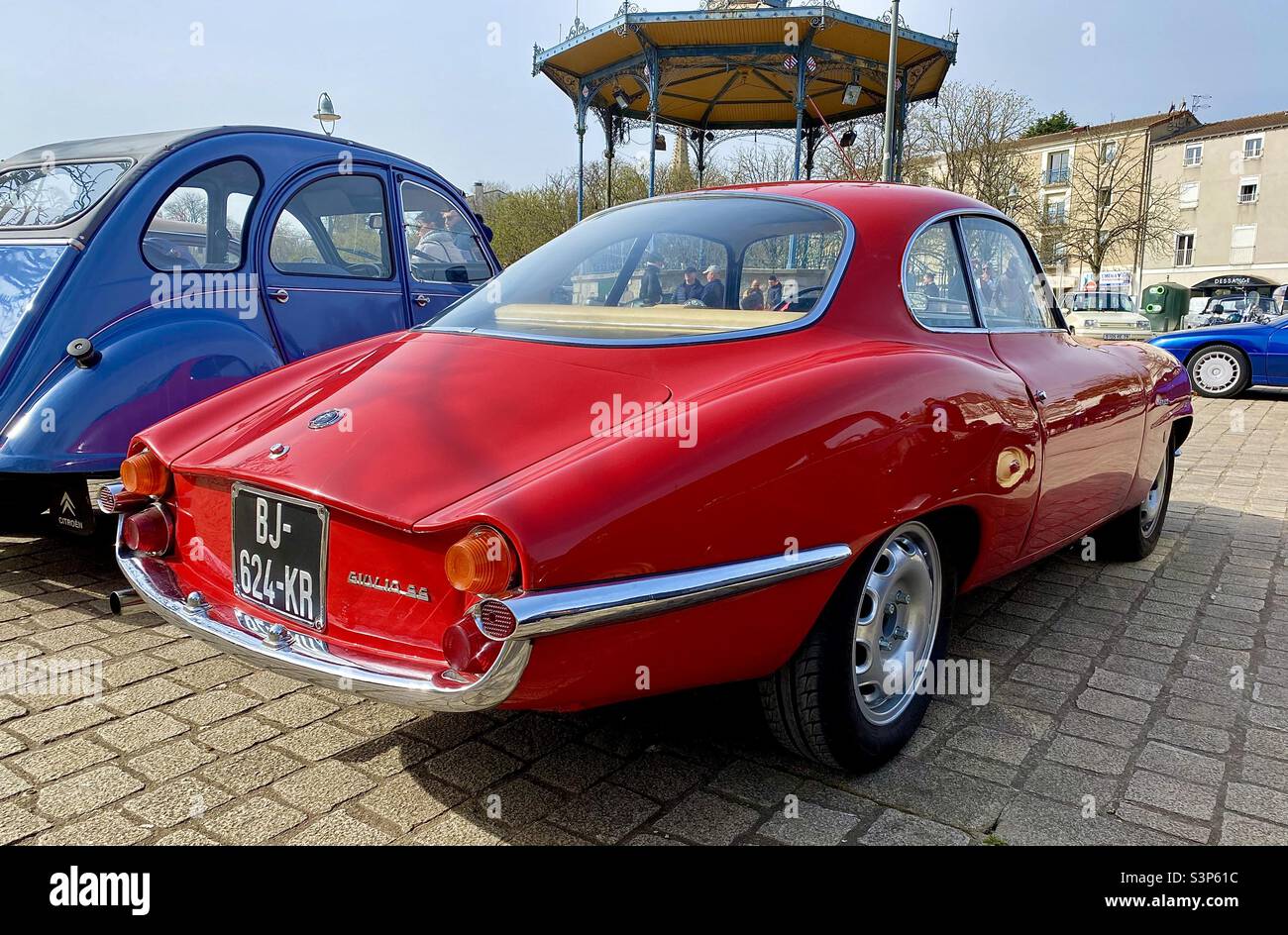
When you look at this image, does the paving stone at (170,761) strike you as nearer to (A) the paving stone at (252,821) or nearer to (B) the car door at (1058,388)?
(A) the paving stone at (252,821)

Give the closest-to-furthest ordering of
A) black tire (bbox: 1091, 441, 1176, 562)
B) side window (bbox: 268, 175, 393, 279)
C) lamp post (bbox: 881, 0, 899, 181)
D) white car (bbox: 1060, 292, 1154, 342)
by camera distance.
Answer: black tire (bbox: 1091, 441, 1176, 562), side window (bbox: 268, 175, 393, 279), lamp post (bbox: 881, 0, 899, 181), white car (bbox: 1060, 292, 1154, 342)

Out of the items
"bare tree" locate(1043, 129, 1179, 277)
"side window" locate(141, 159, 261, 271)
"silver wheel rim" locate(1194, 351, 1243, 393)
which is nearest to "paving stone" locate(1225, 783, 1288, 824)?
"side window" locate(141, 159, 261, 271)

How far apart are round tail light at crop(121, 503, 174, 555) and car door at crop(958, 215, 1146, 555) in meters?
2.56

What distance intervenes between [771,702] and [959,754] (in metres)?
0.67

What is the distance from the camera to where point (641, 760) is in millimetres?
2496

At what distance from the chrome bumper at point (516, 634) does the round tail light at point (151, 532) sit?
13.3 inches

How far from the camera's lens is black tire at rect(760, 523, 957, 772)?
2.22m

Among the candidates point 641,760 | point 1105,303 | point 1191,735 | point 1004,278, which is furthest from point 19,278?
point 1105,303

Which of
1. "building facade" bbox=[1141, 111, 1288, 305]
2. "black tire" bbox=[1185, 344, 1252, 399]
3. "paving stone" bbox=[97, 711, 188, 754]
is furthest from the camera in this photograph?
"building facade" bbox=[1141, 111, 1288, 305]

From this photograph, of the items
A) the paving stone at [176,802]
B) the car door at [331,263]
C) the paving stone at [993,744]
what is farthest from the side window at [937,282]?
the car door at [331,263]

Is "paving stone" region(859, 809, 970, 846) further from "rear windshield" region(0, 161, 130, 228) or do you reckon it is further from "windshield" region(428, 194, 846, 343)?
"rear windshield" region(0, 161, 130, 228)

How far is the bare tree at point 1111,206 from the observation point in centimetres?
4091

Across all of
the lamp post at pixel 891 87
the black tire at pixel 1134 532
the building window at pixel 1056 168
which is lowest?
the black tire at pixel 1134 532
